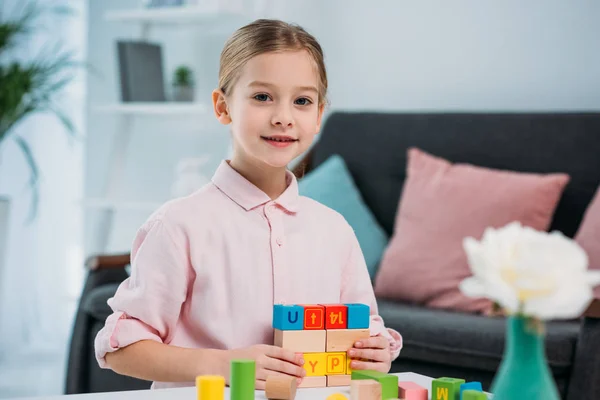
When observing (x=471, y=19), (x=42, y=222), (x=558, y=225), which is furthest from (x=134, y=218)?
(x=558, y=225)

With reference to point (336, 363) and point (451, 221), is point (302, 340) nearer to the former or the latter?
point (336, 363)

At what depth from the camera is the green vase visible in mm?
666

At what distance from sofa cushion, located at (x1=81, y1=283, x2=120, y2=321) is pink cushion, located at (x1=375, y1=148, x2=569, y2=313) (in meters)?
0.80

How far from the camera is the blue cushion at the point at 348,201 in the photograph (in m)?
2.86

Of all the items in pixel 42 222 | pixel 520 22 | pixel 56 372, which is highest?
pixel 520 22

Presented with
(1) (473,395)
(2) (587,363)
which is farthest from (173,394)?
(2) (587,363)

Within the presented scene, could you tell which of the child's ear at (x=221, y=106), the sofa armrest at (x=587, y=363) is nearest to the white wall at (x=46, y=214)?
the sofa armrest at (x=587, y=363)

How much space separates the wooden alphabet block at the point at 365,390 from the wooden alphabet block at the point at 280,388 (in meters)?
0.07

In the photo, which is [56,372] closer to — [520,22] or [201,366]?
[520,22]

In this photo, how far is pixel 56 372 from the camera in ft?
12.6

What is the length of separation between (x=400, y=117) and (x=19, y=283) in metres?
2.18

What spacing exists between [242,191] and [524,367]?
68 centimetres

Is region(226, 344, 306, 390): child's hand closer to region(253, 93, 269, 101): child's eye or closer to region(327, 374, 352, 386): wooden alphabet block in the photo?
region(327, 374, 352, 386): wooden alphabet block

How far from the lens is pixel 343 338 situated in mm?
1106
